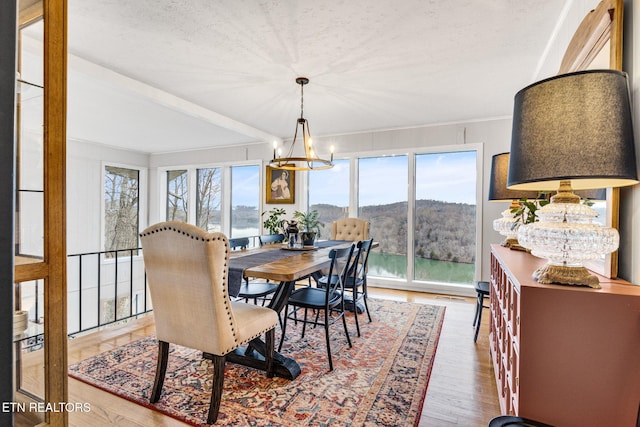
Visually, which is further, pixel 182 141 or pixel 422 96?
pixel 182 141

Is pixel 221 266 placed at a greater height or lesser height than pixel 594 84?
lesser

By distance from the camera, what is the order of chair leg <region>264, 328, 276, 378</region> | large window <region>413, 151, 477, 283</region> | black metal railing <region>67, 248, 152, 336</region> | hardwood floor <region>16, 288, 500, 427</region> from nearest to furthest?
hardwood floor <region>16, 288, 500, 427</region>, chair leg <region>264, 328, 276, 378</region>, large window <region>413, 151, 477, 283</region>, black metal railing <region>67, 248, 152, 336</region>

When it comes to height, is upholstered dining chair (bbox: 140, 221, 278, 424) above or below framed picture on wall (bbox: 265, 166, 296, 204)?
below

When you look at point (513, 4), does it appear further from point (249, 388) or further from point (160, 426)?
point (160, 426)

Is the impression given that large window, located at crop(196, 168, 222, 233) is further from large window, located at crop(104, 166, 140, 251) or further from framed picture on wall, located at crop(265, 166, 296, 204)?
large window, located at crop(104, 166, 140, 251)

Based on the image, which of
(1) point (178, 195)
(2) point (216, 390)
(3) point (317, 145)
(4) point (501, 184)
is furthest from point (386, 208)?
(1) point (178, 195)

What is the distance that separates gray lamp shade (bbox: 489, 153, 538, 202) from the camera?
2.33 meters

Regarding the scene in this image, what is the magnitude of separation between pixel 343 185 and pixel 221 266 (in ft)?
13.0

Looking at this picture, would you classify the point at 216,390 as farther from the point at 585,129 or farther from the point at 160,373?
the point at 585,129

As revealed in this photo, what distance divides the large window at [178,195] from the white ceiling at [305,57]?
2514 millimetres

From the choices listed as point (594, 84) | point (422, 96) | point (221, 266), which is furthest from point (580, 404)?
point (422, 96)

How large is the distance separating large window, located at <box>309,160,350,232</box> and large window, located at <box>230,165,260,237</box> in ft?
4.08

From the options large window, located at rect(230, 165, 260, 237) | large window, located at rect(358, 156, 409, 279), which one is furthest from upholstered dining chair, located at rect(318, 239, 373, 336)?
large window, located at rect(230, 165, 260, 237)

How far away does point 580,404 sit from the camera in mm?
1080
